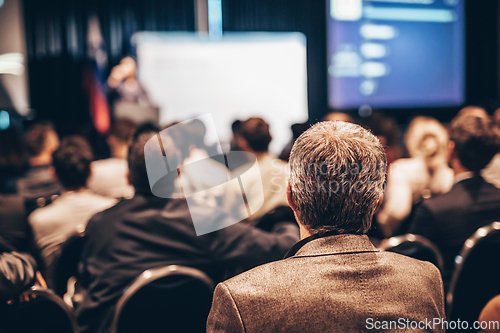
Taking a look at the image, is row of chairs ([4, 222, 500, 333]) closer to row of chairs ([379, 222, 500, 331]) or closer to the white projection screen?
row of chairs ([379, 222, 500, 331])

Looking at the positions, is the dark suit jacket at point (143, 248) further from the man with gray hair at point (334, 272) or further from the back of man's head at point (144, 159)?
the man with gray hair at point (334, 272)

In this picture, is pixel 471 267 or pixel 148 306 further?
pixel 471 267

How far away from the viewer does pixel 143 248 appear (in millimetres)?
1493

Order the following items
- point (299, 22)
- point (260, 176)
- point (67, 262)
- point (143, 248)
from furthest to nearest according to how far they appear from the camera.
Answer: point (299, 22), point (260, 176), point (67, 262), point (143, 248)

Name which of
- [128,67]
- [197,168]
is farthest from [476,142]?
[128,67]

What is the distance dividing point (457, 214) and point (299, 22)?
5170mm

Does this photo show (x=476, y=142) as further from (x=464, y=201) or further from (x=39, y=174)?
(x=39, y=174)

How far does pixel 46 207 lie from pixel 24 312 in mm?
1050

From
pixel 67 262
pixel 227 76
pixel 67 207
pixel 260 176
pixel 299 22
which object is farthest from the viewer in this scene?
pixel 299 22

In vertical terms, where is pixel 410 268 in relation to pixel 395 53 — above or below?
below

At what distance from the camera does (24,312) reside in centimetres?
123

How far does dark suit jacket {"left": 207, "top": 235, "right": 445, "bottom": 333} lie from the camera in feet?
2.54

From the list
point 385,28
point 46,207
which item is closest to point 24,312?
point 46,207

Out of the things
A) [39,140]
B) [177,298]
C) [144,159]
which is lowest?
[177,298]
